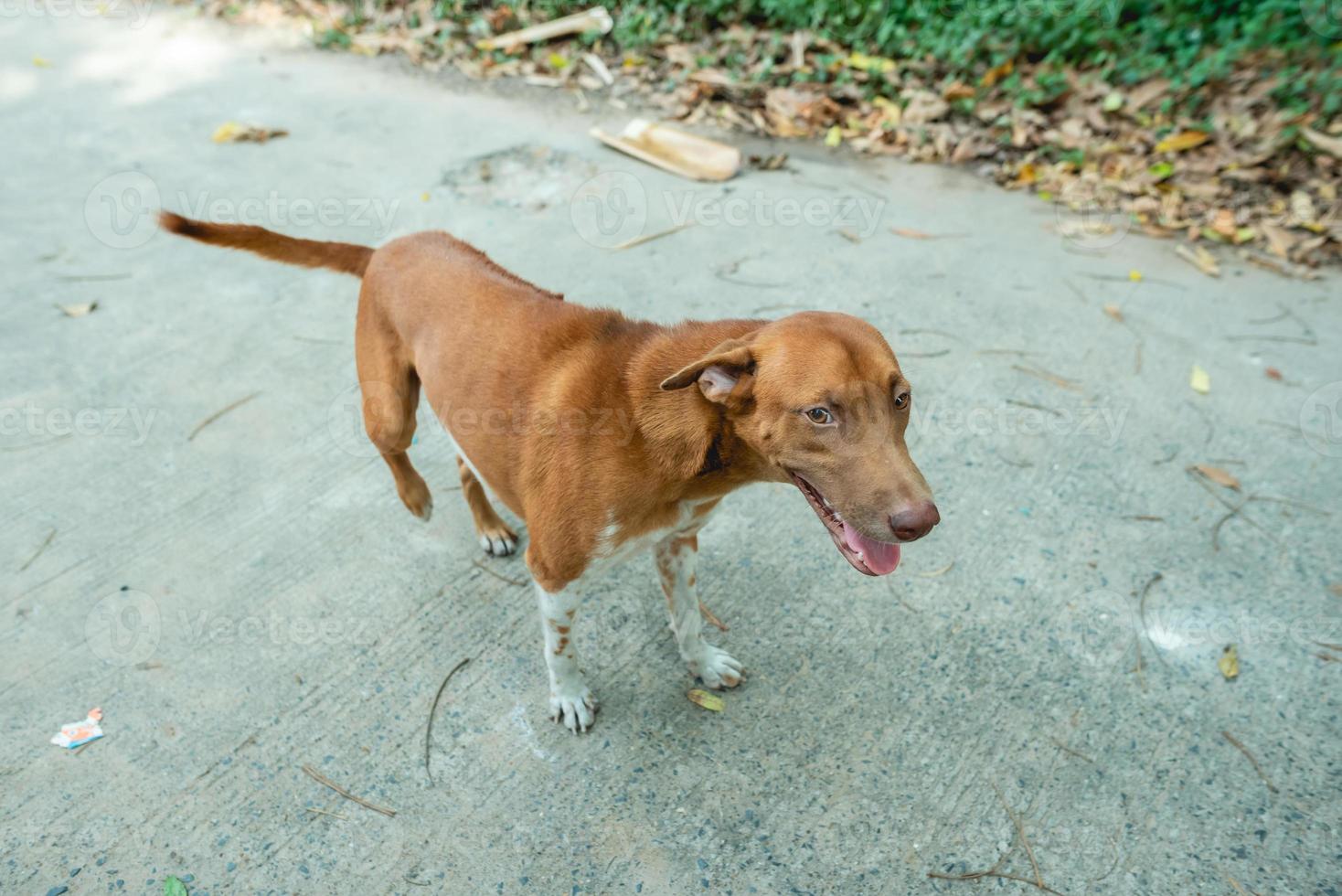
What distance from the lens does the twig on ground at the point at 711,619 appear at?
3.15 m

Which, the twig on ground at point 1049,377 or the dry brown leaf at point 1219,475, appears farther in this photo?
the twig on ground at point 1049,377

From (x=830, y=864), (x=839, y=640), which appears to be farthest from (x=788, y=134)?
(x=830, y=864)

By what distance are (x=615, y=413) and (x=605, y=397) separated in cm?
7

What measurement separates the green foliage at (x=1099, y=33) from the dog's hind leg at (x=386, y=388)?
16.6 feet

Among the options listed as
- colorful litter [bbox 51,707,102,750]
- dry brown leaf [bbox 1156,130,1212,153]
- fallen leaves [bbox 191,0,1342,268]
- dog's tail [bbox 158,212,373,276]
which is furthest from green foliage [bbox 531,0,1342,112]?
colorful litter [bbox 51,707,102,750]

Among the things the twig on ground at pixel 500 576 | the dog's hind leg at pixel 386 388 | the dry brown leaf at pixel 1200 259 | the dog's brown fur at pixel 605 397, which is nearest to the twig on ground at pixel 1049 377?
the dry brown leaf at pixel 1200 259

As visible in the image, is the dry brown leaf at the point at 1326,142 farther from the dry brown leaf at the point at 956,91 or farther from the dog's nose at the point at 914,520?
the dog's nose at the point at 914,520

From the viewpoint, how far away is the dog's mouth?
2.22 m

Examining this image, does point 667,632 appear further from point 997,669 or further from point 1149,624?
point 1149,624

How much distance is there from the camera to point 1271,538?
3.41 m

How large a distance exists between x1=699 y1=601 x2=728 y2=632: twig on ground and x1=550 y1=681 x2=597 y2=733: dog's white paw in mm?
549

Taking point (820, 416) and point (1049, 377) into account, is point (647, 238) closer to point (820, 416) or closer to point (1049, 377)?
point (1049, 377)

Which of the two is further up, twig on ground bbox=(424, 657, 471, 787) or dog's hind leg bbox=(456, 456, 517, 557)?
dog's hind leg bbox=(456, 456, 517, 557)

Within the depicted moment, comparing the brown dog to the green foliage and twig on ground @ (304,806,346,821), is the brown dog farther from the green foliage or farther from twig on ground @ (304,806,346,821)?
the green foliage
